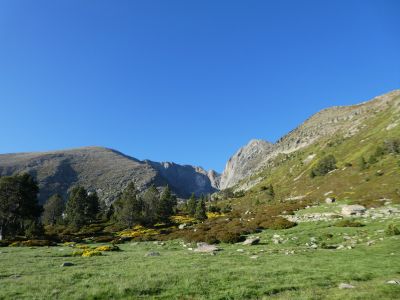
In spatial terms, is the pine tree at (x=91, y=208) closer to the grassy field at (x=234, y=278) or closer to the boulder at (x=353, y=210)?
the grassy field at (x=234, y=278)

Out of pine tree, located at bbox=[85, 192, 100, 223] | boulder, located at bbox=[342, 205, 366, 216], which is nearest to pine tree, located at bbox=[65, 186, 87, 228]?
pine tree, located at bbox=[85, 192, 100, 223]

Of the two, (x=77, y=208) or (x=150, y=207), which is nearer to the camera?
(x=77, y=208)

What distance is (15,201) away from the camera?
232ft

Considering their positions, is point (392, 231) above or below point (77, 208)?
below

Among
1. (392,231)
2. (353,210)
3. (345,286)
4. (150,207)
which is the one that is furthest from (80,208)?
(345,286)

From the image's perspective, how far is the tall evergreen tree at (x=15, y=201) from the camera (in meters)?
68.6

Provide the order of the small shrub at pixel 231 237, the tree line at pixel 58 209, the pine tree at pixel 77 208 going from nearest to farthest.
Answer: the small shrub at pixel 231 237
the tree line at pixel 58 209
the pine tree at pixel 77 208

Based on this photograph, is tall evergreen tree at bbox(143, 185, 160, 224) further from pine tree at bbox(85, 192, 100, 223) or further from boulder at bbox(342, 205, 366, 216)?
boulder at bbox(342, 205, 366, 216)

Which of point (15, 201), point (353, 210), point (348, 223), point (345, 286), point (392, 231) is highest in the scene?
point (15, 201)

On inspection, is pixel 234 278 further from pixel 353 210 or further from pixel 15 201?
pixel 15 201

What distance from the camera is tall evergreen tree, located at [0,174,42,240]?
68.6 metres

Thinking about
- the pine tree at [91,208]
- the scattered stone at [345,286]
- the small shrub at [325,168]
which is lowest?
the scattered stone at [345,286]

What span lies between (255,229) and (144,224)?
55685 millimetres

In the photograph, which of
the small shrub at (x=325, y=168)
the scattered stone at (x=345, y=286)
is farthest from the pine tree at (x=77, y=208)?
the small shrub at (x=325, y=168)
